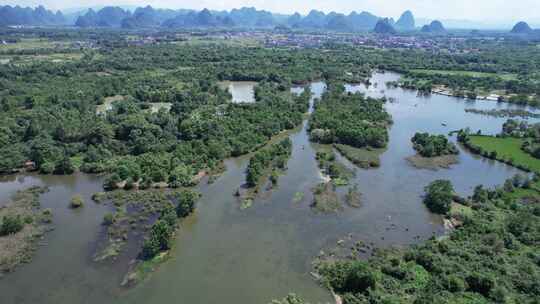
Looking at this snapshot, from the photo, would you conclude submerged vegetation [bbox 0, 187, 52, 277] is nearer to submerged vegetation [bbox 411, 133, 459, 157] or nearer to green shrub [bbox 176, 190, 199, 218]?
green shrub [bbox 176, 190, 199, 218]

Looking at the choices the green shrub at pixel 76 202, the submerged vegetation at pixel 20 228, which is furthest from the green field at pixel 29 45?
the green shrub at pixel 76 202

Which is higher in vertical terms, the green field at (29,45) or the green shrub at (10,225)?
the green field at (29,45)

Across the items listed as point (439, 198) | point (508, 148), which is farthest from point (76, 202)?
point (508, 148)

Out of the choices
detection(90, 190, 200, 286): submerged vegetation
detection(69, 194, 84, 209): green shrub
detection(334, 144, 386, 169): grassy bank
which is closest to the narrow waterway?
detection(69, 194, 84, 209): green shrub

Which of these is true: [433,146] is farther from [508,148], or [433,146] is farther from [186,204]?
[186,204]

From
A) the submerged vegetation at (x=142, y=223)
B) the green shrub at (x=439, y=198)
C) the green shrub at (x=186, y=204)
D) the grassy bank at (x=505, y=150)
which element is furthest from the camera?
the grassy bank at (x=505, y=150)

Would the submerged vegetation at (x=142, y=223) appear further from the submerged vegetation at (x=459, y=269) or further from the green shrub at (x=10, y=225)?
the submerged vegetation at (x=459, y=269)

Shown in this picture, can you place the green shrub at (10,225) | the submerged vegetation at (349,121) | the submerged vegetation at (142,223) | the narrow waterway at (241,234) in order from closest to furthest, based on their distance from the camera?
the narrow waterway at (241,234) < the submerged vegetation at (142,223) < the green shrub at (10,225) < the submerged vegetation at (349,121)
